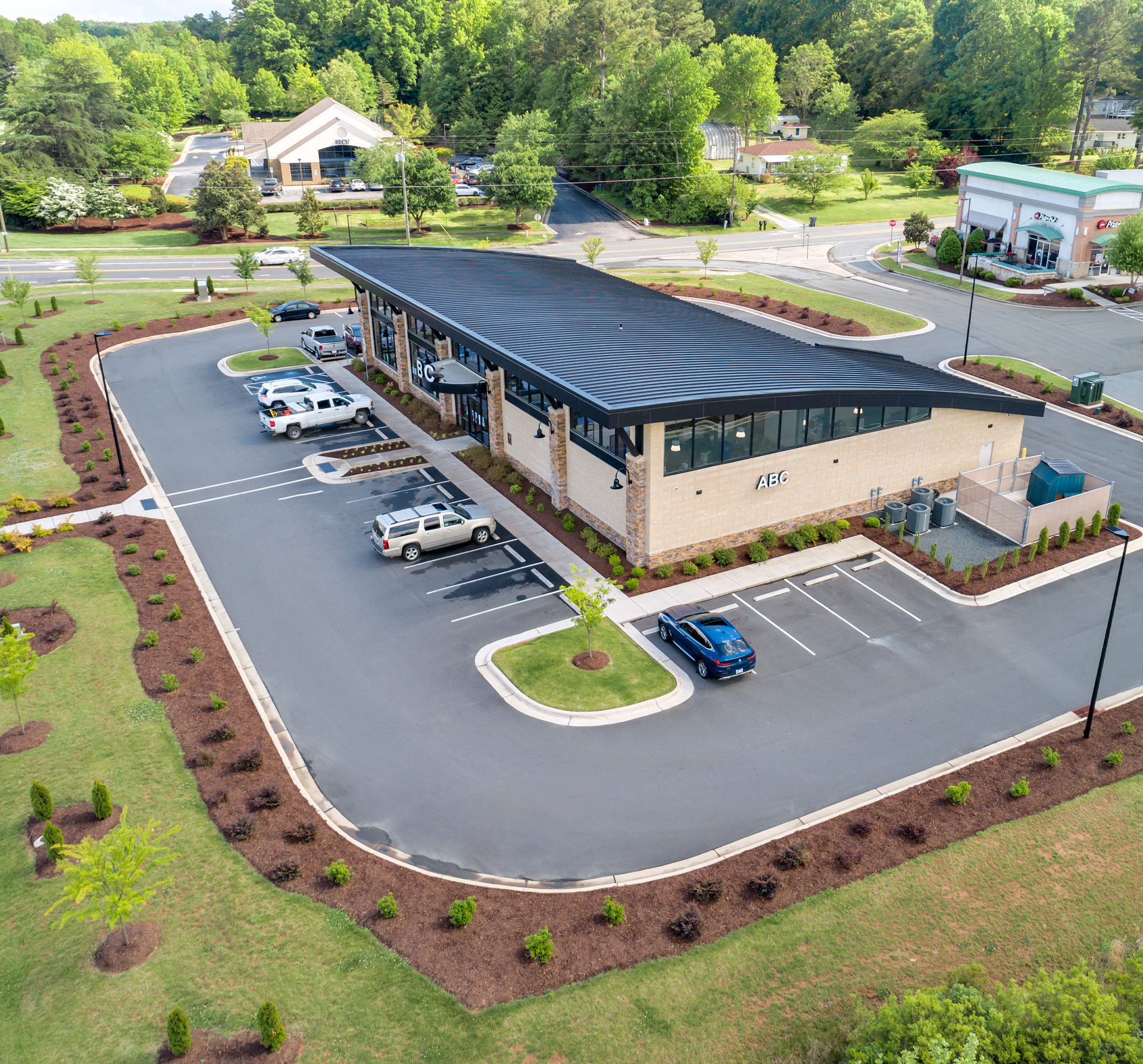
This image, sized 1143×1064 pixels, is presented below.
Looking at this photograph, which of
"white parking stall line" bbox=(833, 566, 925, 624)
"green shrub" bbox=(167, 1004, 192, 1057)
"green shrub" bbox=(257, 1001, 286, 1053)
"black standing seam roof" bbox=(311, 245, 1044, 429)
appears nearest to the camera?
"green shrub" bbox=(167, 1004, 192, 1057)

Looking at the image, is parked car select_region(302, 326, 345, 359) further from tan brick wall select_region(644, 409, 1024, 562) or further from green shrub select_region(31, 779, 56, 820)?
green shrub select_region(31, 779, 56, 820)

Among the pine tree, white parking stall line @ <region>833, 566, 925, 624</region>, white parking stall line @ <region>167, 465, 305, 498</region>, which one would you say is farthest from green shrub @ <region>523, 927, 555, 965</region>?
white parking stall line @ <region>167, 465, 305, 498</region>

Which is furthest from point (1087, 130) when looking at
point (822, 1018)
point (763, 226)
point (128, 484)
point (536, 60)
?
point (822, 1018)

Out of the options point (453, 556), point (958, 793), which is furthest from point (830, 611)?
point (453, 556)

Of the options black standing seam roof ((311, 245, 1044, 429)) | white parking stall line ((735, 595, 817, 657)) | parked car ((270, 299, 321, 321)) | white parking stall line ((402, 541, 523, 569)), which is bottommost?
white parking stall line ((735, 595, 817, 657))

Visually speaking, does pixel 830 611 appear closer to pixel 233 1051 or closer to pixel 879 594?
pixel 879 594

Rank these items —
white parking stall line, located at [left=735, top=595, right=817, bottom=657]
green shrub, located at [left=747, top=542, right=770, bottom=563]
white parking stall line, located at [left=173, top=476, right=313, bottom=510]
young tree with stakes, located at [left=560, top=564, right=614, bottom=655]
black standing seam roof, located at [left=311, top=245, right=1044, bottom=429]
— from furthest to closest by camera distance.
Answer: white parking stall line, located at [left=173, top=476, right=313, bottom=510]
green shrub, located at [left=747, top=542, right=770, bottom=563]
black standing seam roof, located at [left=311, top=245, right=1044, bottom=429]
white parking stall line, located at [left=735, top=595, right=817, bottom=657]
young tree with stakes, located at [left=560, top=564, right=614, bottom=655]

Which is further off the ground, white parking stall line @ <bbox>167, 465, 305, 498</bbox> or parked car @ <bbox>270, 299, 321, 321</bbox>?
parked car @ <bbox>270, 299, 321, 321</bbox>

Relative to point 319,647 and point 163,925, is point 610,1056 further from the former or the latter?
point 319,647

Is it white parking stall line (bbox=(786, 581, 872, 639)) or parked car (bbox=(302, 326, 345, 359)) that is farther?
parked car (bbox=(302, 326, 345, 359))
